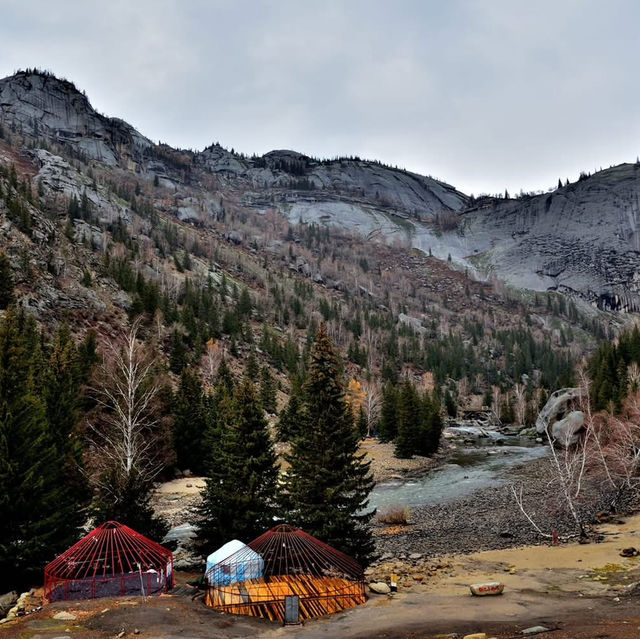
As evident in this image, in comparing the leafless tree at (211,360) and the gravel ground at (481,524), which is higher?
the leafless tree at (211,360)

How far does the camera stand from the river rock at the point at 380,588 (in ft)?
53.1

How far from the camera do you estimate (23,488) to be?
16344mm

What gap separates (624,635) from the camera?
9484 mm

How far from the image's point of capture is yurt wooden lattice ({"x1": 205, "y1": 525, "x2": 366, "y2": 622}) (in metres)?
13.7

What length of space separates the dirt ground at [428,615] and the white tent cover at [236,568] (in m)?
1.05

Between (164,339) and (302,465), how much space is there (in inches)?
2536

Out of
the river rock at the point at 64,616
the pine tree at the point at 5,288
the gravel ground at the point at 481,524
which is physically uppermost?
the pine tree at the point at 5,288

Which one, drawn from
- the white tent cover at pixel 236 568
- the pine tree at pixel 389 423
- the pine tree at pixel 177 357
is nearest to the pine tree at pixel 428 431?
the pine tree at pixel 389 423

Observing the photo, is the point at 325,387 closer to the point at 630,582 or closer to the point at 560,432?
the point at 630,582

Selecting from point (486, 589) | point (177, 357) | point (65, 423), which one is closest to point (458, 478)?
point (486, 589)

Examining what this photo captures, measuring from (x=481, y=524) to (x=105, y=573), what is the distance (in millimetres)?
20668

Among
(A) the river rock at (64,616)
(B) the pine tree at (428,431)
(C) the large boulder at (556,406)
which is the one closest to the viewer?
(A) the river rock at (64,616)

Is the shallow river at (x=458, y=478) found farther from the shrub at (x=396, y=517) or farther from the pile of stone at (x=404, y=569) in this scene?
the pile of stone at (x=404, y=569)

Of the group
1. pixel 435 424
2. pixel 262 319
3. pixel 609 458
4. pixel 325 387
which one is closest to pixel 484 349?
pixel 262 319
